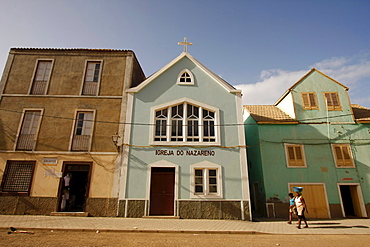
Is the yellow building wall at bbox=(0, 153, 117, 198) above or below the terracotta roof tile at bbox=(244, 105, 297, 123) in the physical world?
below

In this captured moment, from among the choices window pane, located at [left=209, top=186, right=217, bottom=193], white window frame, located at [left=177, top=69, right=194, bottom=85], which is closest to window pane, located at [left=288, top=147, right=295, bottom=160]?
window pane, located at [left=209, top=186, right=217, bottom=193]

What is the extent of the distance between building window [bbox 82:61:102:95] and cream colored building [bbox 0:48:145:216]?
64 mm

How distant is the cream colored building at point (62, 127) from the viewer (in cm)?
1248

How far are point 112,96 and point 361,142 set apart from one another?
17.4 m

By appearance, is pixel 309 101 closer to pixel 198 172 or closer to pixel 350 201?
pixel 350 201

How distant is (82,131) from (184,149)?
6.50 metres

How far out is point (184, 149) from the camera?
13281mm

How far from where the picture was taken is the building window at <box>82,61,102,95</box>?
14.7 metres

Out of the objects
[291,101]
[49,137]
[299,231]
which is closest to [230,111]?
[291,101]

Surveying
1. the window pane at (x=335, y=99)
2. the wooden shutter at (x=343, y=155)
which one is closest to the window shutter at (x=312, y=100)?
the window pane at (x=335, y=99)

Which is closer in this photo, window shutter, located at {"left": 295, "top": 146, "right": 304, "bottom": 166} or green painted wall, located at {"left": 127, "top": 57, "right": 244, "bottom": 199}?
green painted wall, located at {"left": 127, "top": 57, "right": 244, "bottom": 199}

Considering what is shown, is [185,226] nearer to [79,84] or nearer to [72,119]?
[72,119]

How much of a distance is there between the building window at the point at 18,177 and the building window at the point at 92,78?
5.50m

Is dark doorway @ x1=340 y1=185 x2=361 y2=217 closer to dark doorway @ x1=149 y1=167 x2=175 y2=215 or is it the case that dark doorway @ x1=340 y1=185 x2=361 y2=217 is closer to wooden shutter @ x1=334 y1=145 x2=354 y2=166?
wooden shutter @ x1=334 y1=145 x2=354 y2=166
